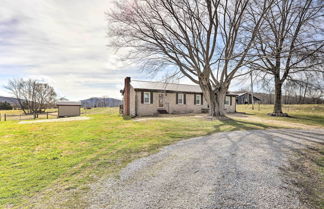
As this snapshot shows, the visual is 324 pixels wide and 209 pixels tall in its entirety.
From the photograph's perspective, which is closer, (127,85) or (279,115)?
(279,115)

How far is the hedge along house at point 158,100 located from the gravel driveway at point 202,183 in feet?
43.8

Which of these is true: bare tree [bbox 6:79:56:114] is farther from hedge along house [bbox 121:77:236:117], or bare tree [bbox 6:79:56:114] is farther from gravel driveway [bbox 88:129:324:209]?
gravel driveway [bbox 88:129:324:209]

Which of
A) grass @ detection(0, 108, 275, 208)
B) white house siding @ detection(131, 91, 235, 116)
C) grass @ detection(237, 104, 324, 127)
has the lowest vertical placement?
grass @ detection(0, 108, 275, 208)

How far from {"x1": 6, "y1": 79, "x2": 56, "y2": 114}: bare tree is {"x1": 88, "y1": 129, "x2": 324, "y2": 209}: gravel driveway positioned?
98.3 feet

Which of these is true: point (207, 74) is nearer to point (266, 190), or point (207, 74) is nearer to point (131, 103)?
point (131, 103)

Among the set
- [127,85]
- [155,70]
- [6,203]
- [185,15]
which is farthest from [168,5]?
[6,203]

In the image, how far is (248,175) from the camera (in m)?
3.55

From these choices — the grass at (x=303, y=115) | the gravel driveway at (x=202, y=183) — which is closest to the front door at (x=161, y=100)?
the grass at (x=303, y=115)

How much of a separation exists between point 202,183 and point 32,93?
114ft

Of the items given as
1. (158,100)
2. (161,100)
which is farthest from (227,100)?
(158,100)

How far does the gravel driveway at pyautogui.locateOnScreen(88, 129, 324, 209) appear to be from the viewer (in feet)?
8.61

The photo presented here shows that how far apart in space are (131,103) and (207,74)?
940 centimetres

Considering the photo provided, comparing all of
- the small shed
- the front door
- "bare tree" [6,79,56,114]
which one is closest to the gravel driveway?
the front door

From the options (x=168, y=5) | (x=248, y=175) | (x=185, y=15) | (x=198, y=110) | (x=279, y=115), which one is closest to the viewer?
(x=248, y=175)
